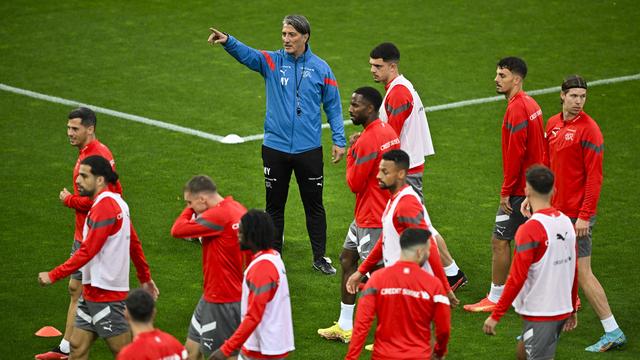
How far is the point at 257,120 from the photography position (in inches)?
673

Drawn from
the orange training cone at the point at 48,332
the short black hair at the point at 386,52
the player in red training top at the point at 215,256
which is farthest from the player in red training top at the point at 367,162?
the orange training cone at the point at 48,332

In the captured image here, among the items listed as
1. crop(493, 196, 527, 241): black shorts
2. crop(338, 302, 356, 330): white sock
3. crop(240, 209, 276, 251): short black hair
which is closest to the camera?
crop(240, 209, 276, 251): short black hair

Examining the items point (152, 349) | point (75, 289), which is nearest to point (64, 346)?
point (75, 289)

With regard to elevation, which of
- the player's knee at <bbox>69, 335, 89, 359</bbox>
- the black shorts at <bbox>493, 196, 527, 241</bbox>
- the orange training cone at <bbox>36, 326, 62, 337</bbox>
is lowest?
the orange training cone at <bbox>36, 326, 62, 337</bbox>

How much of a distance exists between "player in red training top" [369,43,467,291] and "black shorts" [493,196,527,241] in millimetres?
570

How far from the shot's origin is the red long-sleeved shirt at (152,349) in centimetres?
734

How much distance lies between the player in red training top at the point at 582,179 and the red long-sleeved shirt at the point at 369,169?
5.25ft

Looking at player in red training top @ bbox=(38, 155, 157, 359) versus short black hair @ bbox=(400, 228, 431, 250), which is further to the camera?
player in red training top @ bbox=(38, 155, 157, 359)

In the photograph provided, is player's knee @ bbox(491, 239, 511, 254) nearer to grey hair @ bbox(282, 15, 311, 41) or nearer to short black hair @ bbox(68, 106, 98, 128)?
grey hair @ bbox(282, 15, 311, 41)

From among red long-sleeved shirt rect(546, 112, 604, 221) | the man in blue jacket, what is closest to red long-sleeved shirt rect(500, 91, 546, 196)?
red long-sleeved shirt rect(546, 112, 604, 221)

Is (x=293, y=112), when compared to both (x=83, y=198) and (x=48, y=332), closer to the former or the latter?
(x=83, y=198)

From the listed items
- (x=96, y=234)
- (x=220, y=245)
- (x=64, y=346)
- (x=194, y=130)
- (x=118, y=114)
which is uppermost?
(x=118, y=114)

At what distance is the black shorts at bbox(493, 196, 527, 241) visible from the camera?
439 inches

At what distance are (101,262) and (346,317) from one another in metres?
2.63
